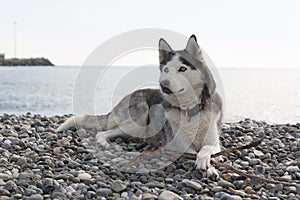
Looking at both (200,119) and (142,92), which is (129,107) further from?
(200,119)

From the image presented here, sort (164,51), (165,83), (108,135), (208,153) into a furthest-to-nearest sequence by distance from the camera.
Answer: (108,135), (164,51), (165,83), (208,153)

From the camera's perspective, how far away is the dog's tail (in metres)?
6.20

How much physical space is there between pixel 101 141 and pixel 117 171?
1.13m

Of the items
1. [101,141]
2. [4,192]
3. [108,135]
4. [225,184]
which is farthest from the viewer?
[108,135]

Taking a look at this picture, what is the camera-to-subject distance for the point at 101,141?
543 cm

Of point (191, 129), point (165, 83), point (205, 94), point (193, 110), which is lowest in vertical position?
point (191, 129)

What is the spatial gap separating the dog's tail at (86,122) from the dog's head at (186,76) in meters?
1.70

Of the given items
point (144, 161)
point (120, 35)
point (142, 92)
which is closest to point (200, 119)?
point (144, 161)

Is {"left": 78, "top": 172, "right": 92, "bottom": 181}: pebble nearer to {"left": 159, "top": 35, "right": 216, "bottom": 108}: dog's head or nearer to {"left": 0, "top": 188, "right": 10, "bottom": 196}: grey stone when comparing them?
{"left": 0, "top": 188, "right": 10, "bottom": 196}: grey stone

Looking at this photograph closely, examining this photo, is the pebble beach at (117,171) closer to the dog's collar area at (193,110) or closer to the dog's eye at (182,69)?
the dog's collar area at (193,110)

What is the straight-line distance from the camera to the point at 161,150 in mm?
4832

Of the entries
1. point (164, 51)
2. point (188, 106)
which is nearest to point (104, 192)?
point (188, 106)

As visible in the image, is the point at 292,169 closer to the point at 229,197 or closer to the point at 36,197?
the point at 229,197

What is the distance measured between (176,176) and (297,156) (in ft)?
5.69
